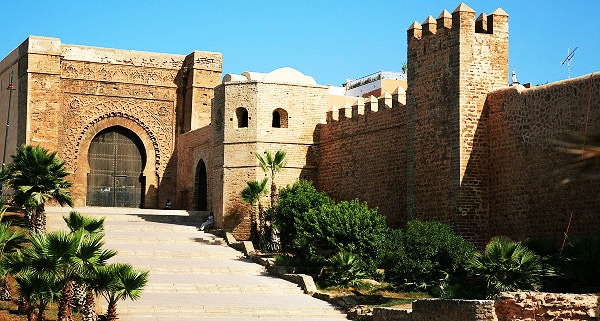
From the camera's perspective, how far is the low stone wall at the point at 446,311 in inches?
463

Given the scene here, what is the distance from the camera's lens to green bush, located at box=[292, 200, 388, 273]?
18.2 m

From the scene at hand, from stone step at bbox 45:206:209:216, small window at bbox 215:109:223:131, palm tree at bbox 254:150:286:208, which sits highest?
small window at bbox 215:109:223:131

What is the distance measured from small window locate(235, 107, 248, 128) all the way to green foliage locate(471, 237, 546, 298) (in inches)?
474

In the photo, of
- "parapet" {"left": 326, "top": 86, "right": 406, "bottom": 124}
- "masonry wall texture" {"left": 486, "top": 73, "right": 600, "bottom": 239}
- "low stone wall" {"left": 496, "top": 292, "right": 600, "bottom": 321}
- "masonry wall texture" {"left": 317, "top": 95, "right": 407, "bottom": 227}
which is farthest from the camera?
"parapet" {"left": 326, "top": 86, "right": 406, "bottom": 124}

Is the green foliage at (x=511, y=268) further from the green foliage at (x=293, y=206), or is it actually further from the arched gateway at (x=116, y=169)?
the arched gateway at (x=116, y=169)

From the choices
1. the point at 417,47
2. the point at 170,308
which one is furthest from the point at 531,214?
the point at 170,308

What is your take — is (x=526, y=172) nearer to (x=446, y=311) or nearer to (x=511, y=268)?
(x=511, y=268)

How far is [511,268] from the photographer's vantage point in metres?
13.3

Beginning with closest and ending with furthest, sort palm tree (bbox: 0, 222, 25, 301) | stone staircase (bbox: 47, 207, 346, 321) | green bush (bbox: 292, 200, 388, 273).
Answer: palm tree (bbox: 0, 222, 25, 301) → stone staircase (bbox: 47, 207, 346, 321) → green bush (bbox: 292, 200, 388, 273)

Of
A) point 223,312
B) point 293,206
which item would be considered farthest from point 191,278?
point 293,206

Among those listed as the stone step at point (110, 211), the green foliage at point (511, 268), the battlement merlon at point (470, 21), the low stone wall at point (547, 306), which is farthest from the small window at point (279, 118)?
the low stone wall at point (547, 306)

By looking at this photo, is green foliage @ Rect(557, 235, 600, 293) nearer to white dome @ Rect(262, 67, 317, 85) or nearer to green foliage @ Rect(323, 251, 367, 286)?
green foliage @ Rect(323, 251, 367, 286)

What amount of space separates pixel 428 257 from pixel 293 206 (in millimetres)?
5640

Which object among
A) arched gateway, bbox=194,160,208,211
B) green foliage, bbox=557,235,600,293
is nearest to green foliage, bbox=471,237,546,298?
green foliage, bbox=557,235,600,293
